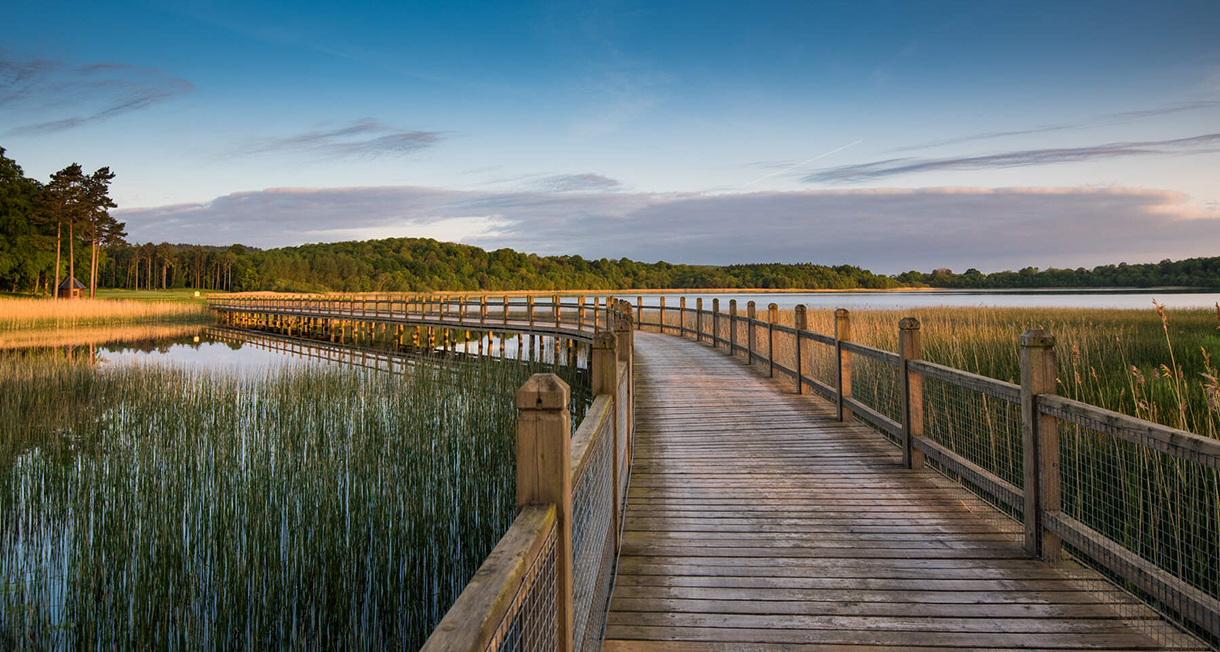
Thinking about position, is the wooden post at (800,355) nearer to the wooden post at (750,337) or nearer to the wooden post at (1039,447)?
the wooden post at (750,337)

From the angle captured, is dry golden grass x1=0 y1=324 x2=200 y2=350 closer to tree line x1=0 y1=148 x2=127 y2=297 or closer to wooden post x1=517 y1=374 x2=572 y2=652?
tree line x1=0 y1=148 x2=127 y2=297

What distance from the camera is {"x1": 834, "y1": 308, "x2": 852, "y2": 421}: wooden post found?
25.5 ft

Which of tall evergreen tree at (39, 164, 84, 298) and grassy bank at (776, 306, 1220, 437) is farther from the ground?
tall evergreen tree at (39, 164, 84, 298)

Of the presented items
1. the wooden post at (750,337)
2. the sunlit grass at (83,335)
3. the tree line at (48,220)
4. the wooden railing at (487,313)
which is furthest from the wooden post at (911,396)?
the tree line at (48,220)

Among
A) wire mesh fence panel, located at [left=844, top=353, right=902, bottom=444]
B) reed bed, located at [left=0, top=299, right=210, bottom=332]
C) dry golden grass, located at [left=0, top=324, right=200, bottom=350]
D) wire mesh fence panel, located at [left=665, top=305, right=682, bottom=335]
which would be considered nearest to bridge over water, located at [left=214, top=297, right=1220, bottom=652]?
wire mesh fence panel, located at [left=844, top=353, right=902, bottom=444]

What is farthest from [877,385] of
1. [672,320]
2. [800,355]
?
[672,320]

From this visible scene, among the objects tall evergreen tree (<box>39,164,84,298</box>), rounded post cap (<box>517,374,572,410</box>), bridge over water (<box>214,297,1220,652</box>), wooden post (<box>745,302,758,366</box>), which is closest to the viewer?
rounded post cap (<box>517,374,572,410</box>)

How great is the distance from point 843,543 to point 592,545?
213cm

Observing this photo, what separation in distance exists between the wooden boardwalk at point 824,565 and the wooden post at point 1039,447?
153 mm

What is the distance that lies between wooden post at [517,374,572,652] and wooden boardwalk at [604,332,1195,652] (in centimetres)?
146

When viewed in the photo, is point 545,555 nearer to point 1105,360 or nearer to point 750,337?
point 1105,360

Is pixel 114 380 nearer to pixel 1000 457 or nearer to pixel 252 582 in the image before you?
pixel 252 582

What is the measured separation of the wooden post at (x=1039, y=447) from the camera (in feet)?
12.6

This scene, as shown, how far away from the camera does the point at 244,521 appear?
6152 millimetres
